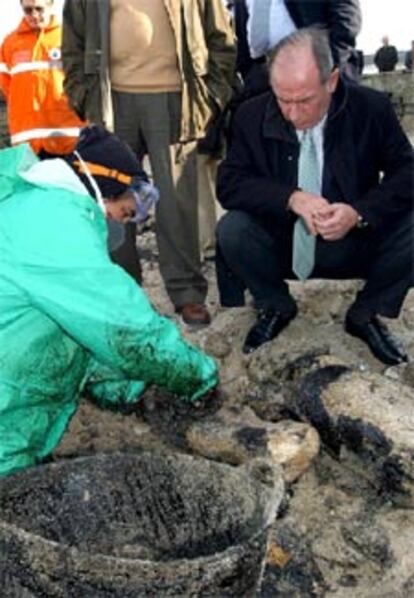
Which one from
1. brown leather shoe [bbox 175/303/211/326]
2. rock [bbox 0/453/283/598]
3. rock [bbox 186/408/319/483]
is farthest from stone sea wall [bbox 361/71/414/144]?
rock [bbox 0/453/283/598]

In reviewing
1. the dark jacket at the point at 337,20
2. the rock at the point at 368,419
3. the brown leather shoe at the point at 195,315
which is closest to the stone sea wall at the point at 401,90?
the dark jacket at the point at 337,20

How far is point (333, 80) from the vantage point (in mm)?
3354

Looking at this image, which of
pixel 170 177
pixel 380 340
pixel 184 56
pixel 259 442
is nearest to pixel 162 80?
pixel 184 56

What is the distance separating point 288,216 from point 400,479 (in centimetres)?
139

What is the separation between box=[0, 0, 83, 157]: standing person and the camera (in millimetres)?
4688

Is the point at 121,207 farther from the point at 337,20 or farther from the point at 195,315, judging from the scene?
the point at 337,20

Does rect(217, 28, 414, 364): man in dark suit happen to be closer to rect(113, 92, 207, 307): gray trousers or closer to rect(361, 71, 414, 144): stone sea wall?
rect(113, 92, 207, 307): gray trousers

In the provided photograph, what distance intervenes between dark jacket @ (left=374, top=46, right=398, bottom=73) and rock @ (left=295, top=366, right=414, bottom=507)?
12527 mm

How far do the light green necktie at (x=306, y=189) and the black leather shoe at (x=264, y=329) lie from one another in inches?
10.5

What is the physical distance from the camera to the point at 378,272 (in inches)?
138

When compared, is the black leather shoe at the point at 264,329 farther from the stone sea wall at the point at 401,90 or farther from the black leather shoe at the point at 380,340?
the stone sea wall at the point at 401,90

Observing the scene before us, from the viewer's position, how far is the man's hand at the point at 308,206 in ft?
10.9

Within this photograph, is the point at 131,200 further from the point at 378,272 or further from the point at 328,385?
the point at 378,272

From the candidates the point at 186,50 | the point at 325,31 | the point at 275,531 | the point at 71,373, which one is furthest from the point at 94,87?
the point at 275,531
